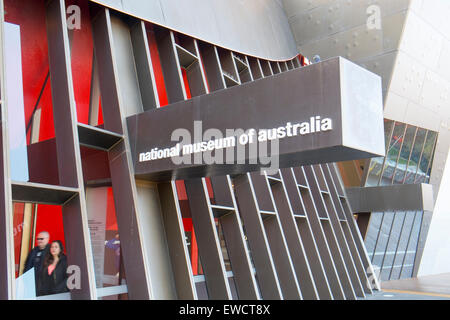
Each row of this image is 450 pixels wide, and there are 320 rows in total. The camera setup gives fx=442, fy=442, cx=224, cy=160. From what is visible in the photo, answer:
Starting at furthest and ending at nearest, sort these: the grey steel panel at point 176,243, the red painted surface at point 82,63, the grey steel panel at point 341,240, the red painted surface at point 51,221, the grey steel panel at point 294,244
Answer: the grey steel panel at point 341,240, the grey steel panel at point 294,244, the red painted surface at point 82,63, the grey steel panel at point 176,243, the red painted surface at point 51,221

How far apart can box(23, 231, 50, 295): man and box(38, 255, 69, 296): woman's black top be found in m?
0.07

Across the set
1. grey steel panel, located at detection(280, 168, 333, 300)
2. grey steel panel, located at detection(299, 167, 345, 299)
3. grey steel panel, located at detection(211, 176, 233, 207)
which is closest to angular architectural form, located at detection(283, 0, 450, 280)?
grey steel panel, located at detection(299, 167, 345, 299)

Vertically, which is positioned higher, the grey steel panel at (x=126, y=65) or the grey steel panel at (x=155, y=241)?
the grey steel panel at (x=126, y=65)

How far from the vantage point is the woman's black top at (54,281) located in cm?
555

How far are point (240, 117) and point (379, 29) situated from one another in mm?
10203

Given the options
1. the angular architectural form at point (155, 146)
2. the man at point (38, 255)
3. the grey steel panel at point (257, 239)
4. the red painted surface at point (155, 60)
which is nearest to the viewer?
the angular architectural form at point (155, 146)

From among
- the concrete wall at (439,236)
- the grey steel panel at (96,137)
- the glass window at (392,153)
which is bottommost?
the concrete wall at (439,236)

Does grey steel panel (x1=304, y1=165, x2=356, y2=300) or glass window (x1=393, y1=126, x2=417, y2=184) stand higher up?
glass window (x1=393, y1=126, x2=417, y2=184)

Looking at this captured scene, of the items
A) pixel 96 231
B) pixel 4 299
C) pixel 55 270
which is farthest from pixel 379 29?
pixel 4 299

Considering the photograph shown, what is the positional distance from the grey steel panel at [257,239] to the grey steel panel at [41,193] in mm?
3845

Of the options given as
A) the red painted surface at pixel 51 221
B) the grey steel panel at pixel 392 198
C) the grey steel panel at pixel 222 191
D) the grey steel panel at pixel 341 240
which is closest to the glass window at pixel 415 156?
the grey steel panel at pixel 392 198

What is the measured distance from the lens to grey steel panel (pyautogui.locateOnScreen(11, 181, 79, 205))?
5.04 m

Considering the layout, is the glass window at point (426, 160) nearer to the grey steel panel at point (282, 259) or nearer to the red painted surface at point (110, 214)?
the grey steel panel at point (282, 259)

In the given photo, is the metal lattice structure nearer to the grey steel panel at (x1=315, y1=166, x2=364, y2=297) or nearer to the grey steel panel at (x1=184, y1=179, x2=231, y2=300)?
the grey steel panel at (x1=184, y1=179, x2=231, y2=300)
